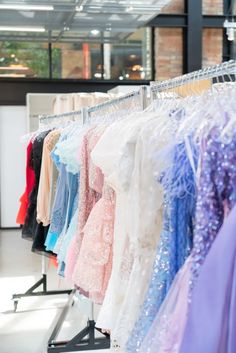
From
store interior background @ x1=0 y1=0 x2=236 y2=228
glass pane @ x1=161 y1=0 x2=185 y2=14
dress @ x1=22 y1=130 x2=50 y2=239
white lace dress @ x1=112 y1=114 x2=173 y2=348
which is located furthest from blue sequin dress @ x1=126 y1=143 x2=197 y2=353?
glass pane @ x1=161 y1=0 x2=185 y2=14

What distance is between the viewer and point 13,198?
9578mm

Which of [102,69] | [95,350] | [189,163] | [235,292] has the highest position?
[102,69]

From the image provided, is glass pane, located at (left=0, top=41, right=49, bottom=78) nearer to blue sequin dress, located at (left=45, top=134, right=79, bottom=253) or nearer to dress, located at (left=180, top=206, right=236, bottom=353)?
blue sequin dress, located at (left=45, top=134, right=79, bottom=253)

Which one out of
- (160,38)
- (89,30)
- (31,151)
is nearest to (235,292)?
(31,151)

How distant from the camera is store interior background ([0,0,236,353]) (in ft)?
31.1

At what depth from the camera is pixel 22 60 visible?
31.2ft

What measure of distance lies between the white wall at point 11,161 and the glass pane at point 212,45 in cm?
352

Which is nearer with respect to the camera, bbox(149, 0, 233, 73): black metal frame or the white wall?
the white wall

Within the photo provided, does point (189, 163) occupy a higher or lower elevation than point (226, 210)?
higher

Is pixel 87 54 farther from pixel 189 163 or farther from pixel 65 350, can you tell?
pixel 189 163

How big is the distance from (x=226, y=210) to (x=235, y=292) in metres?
0.24

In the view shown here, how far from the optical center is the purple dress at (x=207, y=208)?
1.36 metres

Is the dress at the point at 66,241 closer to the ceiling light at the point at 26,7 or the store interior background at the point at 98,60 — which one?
the ceiling light at the point at 26,7

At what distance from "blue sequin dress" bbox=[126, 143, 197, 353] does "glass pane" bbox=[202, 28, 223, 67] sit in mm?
8766
